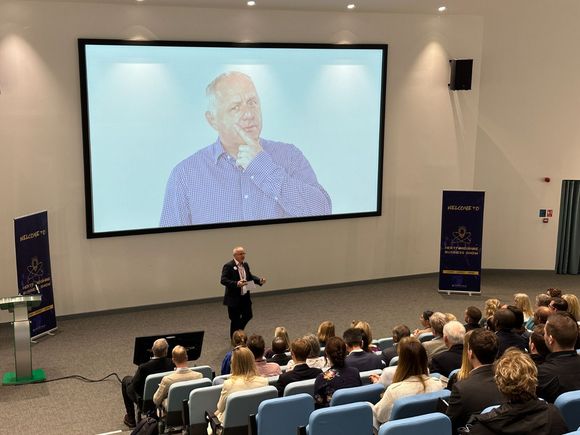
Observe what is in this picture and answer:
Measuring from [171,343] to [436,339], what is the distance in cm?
248

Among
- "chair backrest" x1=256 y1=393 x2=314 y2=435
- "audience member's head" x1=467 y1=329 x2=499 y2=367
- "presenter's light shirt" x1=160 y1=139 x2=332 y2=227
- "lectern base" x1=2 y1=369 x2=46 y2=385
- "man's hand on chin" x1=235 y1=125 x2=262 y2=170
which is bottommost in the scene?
"lectern base" x1=2 y1=369 x2=46 y2=385

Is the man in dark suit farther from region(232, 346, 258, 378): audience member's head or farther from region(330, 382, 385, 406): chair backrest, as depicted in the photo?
region(330, 382, 385, 406): chair backrest

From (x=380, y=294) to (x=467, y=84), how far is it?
374 cm

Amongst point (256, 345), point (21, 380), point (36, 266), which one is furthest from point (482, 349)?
point (36, 266)

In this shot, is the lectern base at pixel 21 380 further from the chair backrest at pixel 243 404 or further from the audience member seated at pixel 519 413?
the audience member seated at pixel 519 413

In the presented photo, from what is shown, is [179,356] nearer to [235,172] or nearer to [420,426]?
[420,426]

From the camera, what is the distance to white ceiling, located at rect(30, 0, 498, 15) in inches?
381

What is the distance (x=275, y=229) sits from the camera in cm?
1080

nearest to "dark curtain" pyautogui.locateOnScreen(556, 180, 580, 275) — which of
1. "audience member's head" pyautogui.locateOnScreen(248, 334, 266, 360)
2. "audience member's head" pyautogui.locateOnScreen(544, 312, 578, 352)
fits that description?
"audience member's head" pyautogui.locateOnScreen(248, 334, 266, 360)

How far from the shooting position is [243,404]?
4.98m

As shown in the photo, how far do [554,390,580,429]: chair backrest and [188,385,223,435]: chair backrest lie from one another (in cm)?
246

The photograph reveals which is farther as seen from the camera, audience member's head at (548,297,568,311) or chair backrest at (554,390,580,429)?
audience member's head at (548,297,568,311)

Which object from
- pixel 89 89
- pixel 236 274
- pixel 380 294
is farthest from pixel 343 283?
pixel 89 89

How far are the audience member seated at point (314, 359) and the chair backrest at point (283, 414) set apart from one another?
866 millimetres
